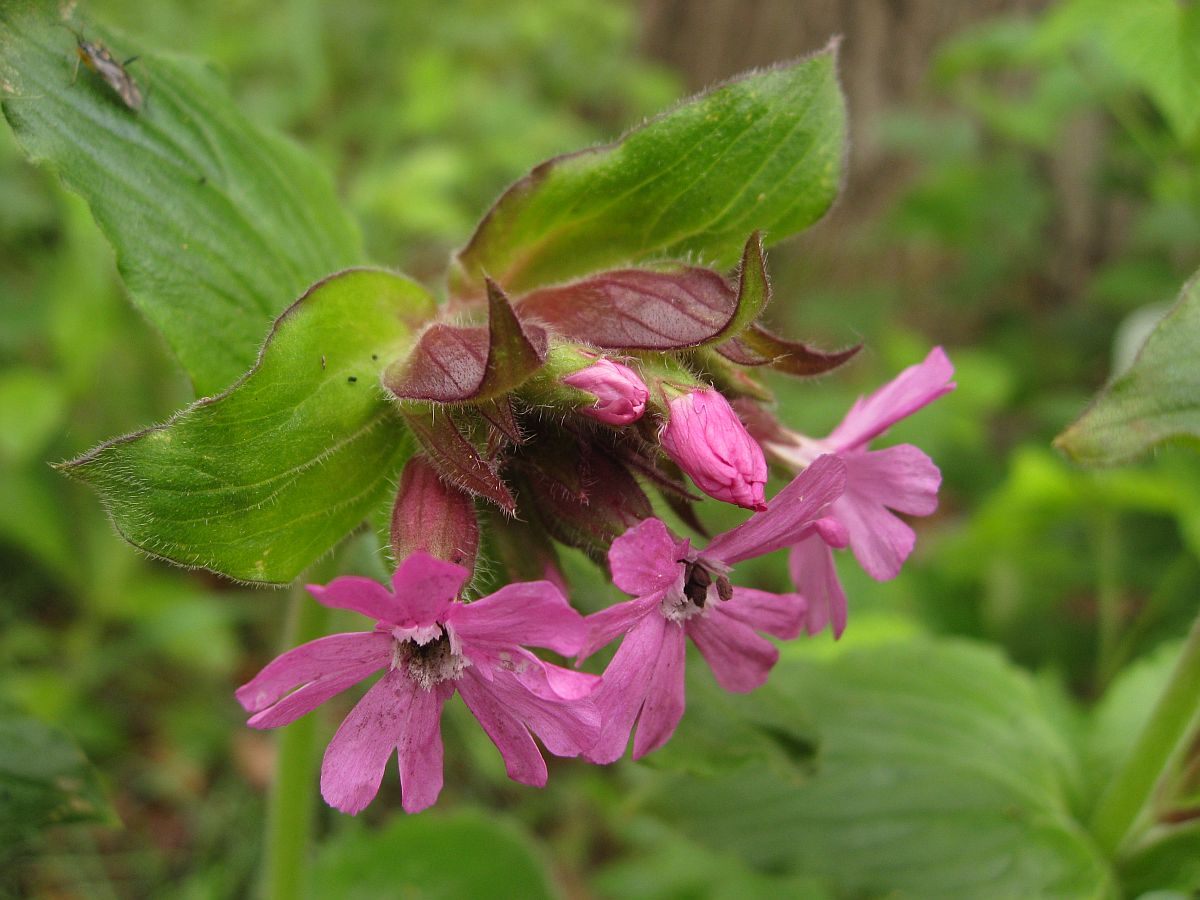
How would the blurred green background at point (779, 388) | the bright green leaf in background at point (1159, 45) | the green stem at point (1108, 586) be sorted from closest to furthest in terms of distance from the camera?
the bright green leaf in background at point (1159, 45) → the blurred green background at point (779, 388) → the green stem at point (1108, 586)

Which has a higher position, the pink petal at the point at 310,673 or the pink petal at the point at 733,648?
the pink petal at the point at 310,673

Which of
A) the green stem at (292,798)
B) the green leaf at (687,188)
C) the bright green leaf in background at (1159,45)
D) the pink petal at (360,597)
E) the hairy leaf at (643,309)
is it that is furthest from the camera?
the bright green leaf in background at (1159,45)

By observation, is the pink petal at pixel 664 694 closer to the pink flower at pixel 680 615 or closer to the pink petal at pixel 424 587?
the pink flower at pixel 680 615

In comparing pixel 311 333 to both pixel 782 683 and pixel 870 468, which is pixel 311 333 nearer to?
pixel 870 468

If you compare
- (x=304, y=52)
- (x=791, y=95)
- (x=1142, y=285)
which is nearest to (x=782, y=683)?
(x=791, y=95)

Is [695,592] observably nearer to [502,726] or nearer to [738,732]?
[502,726]

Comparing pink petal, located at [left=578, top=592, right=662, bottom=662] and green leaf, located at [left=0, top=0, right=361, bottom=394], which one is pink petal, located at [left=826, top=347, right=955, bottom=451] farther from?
green leaf, located at [left=0, top=0, right=361, bottom=394]

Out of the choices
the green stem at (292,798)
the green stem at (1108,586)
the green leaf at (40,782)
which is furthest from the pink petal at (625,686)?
the green stem at (1108,586)
